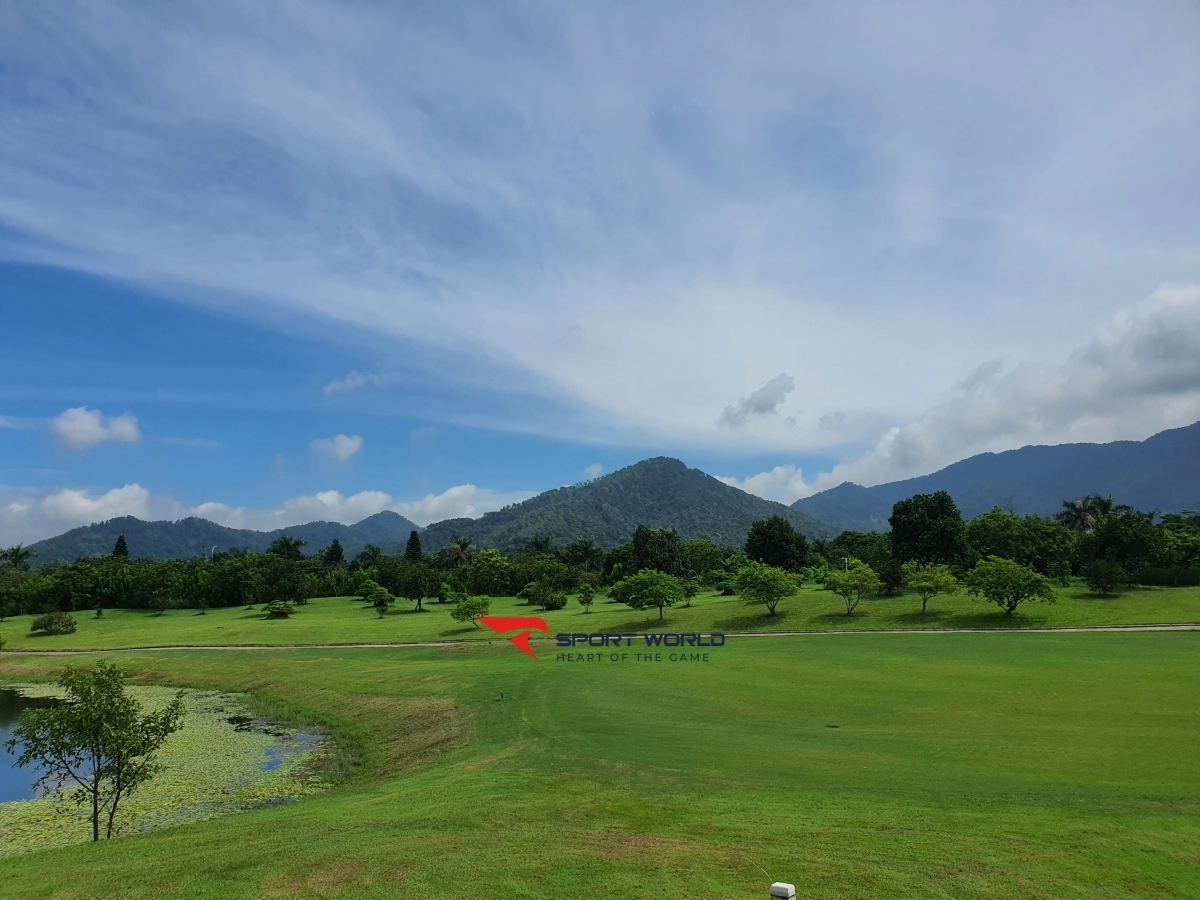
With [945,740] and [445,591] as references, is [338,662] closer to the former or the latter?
[945,740]

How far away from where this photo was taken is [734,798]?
1772cm

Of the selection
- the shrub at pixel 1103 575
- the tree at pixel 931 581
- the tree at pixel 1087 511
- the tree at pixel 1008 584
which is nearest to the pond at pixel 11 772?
the tree at pixel 931 581

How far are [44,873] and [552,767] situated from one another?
13153 mm

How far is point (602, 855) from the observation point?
13477mm

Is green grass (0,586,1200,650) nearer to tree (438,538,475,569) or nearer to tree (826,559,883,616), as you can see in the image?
tree (826,559,883,616)

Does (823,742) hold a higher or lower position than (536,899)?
lower

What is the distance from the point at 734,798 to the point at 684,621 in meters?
52.8

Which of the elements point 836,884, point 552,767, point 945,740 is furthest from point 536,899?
point 945,740

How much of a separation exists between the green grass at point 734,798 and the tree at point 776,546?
243ft

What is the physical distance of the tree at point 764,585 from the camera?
67562 mm

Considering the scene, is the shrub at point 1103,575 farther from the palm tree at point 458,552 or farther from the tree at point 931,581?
the palm tree at point 458,552

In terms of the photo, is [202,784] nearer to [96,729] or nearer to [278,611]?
[96,729]

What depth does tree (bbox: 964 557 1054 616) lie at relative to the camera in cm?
5925

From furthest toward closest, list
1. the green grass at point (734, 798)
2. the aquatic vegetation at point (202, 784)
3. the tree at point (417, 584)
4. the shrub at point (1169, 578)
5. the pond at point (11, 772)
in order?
1. the tree at point (417, 584)
2. the shrub at point (1169, 578)
3. the pond at point (11, 772)
4. the aquatic vegetation at point (202, 784)
5. the green grass at point (734, 798)
